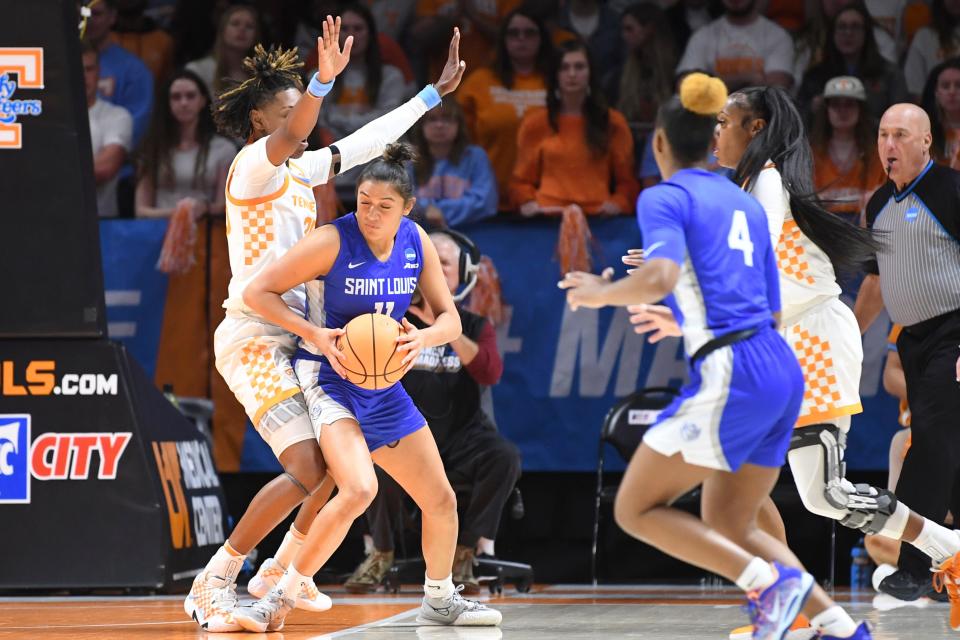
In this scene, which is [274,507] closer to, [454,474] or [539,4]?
[454,474]

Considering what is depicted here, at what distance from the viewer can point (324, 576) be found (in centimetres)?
890

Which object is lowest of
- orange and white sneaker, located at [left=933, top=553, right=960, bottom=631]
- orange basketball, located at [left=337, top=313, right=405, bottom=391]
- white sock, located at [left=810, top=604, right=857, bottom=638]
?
orange and white sneaker, located at [left=933, top=553, right=960, bottom=631]

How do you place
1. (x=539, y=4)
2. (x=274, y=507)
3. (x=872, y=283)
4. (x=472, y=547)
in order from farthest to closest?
(x=539, y=4), (x=472, y=547), (x=872, y=283), (x=274, y=507)

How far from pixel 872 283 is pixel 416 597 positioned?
2.95 meters

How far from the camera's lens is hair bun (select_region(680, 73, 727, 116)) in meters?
4.46

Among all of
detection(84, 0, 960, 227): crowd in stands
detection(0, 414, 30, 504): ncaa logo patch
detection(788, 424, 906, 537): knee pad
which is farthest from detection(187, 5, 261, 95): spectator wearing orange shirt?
detection(788, 424, 906, 537): knee pad

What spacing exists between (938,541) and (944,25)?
5.22m

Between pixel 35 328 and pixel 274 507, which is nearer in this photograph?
pixel 274 507

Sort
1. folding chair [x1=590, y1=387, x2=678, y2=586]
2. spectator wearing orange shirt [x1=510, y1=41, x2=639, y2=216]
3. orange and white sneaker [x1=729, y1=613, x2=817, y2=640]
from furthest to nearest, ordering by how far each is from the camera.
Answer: spectator wearing orange shirt [x1=510, y1=41, x2=639, y2=216] < folding chair [x1=590, y1=387, x2=678, y2=586] < orange and white sneaker [x1=729, y1=613, x2=817, y2=640]

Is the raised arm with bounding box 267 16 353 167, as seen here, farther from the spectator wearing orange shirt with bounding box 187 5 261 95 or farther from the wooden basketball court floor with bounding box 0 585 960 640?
the spectator wearing orange shirt with bounding box 187 5 261 95

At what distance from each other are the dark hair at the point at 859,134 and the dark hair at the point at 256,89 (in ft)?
14.6

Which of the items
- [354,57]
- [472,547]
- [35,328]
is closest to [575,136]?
[354,57]

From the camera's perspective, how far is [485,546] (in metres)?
8.12

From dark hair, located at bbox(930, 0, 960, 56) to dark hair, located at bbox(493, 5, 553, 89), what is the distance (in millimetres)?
2725
